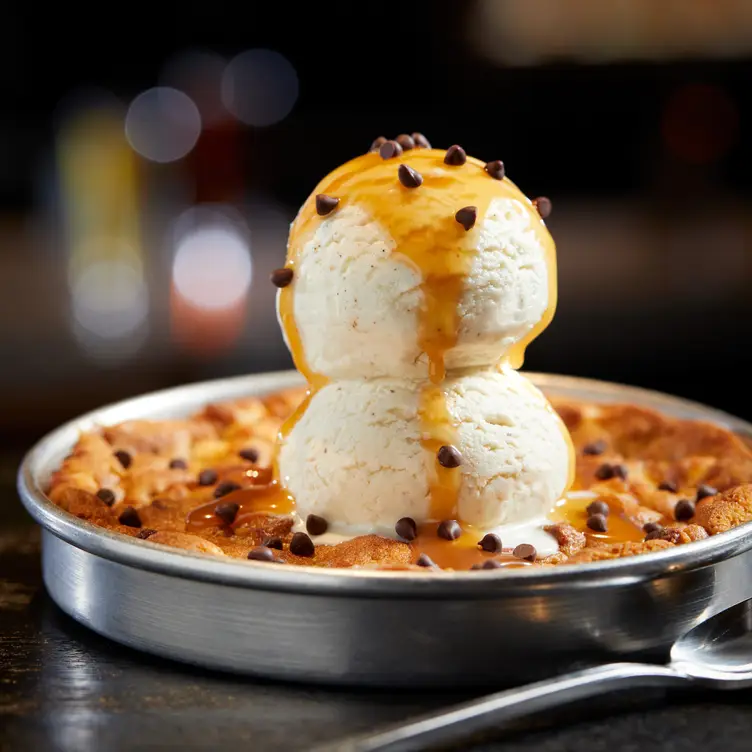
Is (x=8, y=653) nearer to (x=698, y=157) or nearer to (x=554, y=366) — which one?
(x=554, y=366)

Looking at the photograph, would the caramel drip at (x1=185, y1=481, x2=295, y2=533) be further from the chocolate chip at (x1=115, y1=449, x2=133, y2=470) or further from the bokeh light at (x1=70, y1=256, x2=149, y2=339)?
the bokeh light at (x1=70, y1=256, x2=149, y2=339)

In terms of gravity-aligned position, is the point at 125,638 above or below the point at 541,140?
below

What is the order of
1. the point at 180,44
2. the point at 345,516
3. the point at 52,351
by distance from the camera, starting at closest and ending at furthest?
the point at 345,516
the point at 52,351
the point at 180,44

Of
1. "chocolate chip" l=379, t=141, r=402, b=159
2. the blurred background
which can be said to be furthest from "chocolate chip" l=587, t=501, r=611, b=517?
the blurred background

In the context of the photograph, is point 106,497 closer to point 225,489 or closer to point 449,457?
point 225,489

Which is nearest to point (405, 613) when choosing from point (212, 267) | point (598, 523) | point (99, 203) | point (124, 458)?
point (598, 523)

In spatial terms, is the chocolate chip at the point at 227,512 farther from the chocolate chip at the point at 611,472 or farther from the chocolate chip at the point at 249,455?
the chocolate chip at the point at 611,472

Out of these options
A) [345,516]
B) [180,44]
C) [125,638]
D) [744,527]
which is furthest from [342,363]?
[180,44]
